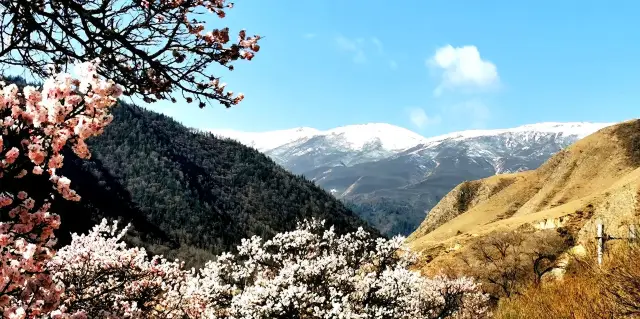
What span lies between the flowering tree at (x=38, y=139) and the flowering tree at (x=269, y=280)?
8658 mm

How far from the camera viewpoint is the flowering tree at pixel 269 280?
1784cm

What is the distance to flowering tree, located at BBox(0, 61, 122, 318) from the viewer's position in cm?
413

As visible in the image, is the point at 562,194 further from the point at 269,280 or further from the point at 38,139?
the point at 38,139

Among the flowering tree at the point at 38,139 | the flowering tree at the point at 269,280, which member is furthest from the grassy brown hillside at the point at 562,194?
the flowering tree at the point at 38,139

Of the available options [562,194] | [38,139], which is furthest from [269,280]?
[562,194]

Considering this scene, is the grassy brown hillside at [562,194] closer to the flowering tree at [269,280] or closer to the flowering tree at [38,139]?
the flowering tree at [269,280]

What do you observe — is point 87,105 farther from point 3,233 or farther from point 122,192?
point 122,192

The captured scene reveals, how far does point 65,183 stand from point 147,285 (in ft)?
60.2

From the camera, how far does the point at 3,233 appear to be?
14.3 feet

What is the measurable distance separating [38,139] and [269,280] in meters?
17.8

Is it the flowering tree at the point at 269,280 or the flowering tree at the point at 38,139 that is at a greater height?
the flowering tree at the point at 38,139

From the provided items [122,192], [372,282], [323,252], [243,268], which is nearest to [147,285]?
Answer: [243,268]

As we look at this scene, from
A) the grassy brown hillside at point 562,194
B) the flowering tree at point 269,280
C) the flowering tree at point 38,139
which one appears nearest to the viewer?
the flowering tree at point 38,139

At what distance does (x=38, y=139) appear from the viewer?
164 inches
